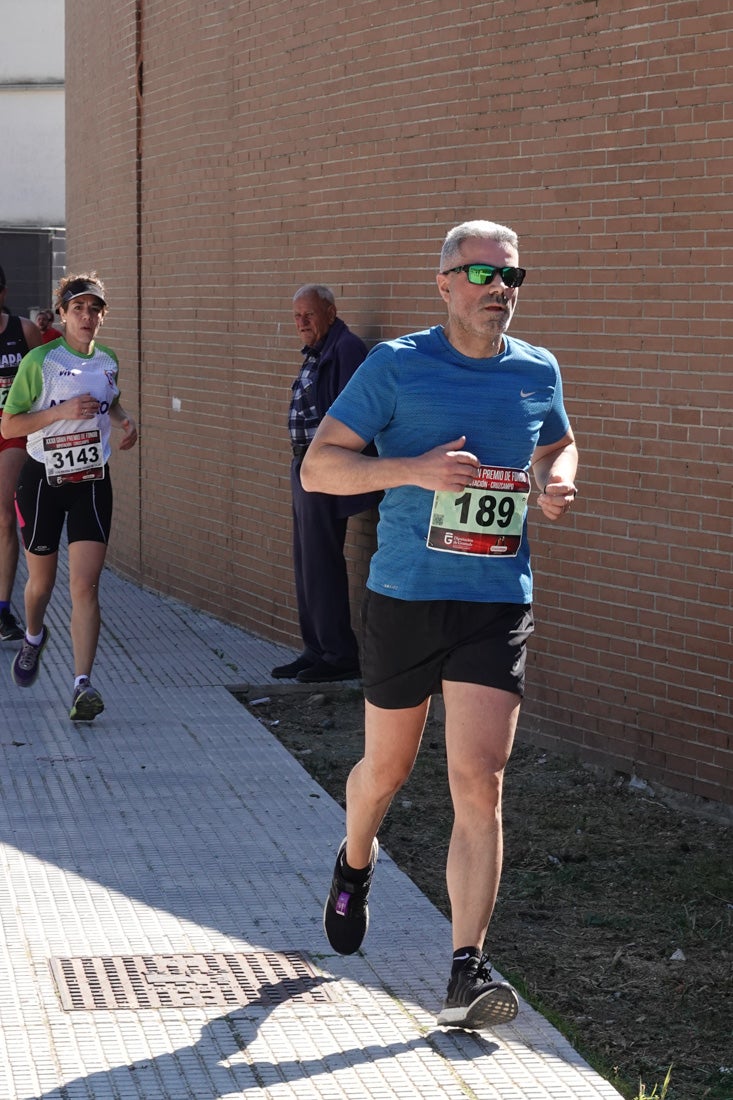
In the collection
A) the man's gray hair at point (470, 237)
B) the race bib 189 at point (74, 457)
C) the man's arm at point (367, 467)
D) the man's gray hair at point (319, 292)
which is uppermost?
the man's gray hair at point (470, 237)

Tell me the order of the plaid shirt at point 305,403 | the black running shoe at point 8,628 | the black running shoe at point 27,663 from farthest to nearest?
the black running shoe at point 8,628
the plaid shirt at point 305,403
the black running shoe at point 27,663

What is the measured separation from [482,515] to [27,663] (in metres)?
4.89

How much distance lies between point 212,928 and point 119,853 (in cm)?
92

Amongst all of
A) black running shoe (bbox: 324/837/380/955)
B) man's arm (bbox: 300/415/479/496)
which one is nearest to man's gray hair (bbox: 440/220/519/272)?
man's arm (bbox: 300/415/479/496)

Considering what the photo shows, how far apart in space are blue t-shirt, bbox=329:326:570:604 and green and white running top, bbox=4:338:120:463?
12.4 feet

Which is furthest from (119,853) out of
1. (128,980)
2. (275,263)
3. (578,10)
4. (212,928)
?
(275,263)

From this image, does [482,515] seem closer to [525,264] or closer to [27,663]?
[525,264]

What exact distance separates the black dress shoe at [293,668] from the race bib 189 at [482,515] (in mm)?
4983

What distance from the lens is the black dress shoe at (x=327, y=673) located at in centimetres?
934

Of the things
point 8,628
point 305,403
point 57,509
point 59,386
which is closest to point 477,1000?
point 57,509

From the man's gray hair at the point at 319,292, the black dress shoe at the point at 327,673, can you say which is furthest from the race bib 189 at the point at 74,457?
the black dress shoe at the point at 327,673

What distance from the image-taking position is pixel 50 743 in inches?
310

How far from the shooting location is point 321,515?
31.0 feet

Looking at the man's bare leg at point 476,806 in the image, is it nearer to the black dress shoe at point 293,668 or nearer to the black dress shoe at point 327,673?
the black dress shoe at point 327,673
